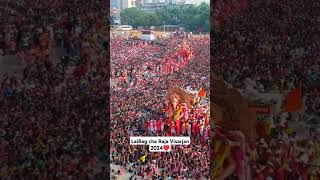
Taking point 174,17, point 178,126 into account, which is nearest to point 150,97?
point 178,126

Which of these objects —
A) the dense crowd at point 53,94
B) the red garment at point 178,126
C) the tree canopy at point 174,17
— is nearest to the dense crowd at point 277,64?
the tree canopy at point 174,17

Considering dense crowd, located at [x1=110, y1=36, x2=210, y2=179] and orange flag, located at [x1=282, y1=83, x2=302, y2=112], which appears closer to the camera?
orange flag, located at [x1=282, y1=83, x2=302, y2=112]

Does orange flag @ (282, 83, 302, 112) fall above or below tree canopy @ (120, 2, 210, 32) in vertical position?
below

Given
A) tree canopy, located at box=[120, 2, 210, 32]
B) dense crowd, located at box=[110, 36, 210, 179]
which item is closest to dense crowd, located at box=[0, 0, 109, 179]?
dense crowd, located at box=[110, 36, 210, 179]

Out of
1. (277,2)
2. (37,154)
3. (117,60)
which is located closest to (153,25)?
(117,60)

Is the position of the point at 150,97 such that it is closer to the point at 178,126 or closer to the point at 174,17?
the point at 178,126

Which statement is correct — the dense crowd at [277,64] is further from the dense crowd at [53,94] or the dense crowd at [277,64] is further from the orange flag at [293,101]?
the dense crowd at [53,94]

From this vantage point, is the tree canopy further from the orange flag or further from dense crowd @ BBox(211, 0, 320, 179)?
the orange flag
